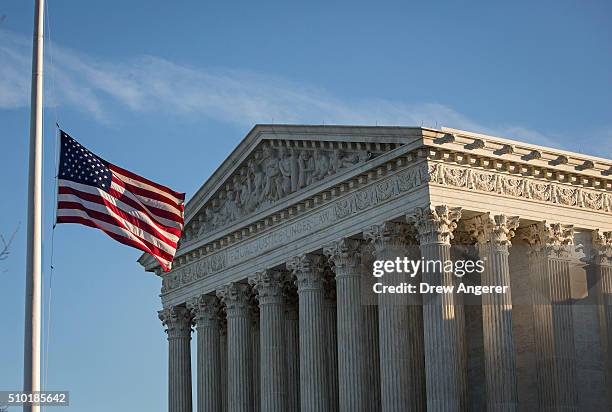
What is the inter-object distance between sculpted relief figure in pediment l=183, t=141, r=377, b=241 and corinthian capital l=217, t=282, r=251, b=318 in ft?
11.6

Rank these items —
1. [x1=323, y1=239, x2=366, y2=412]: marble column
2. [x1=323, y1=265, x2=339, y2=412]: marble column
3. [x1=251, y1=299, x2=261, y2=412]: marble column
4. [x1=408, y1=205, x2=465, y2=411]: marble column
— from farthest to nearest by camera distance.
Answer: [x1=251, y1=299, x2=261, y2=412]: marble column, [x1=323, y1=265, x2=339, y2=412]: marble column, [x1=323, y1=239, x2=366, y2=412]: marble column, [x1=408, y1=205, x2=465, y2=411]: marble column

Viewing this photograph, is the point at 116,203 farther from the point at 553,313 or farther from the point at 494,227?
the point at 553,313

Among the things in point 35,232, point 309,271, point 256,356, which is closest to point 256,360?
point 256,356

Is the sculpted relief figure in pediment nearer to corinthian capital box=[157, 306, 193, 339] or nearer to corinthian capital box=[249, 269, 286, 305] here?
corinthian capital box=[249, 269, 286, 305]

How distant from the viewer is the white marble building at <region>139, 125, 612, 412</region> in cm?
5341

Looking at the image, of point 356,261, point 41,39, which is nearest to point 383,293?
point 356,261

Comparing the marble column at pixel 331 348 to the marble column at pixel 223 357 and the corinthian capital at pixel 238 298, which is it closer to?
the corinthian capital at pixel 238 298

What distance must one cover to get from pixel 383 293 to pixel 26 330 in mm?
28277

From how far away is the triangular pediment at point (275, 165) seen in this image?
56847 mm

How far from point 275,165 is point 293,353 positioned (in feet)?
33.1

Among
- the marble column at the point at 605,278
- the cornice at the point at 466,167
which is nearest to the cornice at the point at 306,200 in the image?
the cornice at the point at 466,167

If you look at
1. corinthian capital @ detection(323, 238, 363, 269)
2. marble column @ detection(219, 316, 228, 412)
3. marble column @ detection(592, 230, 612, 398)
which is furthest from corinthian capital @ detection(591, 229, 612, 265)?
marble column @ detection(219, 316, 228, 412)

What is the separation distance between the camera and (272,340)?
6378cm

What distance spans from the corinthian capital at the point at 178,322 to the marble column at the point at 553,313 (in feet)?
77.2
